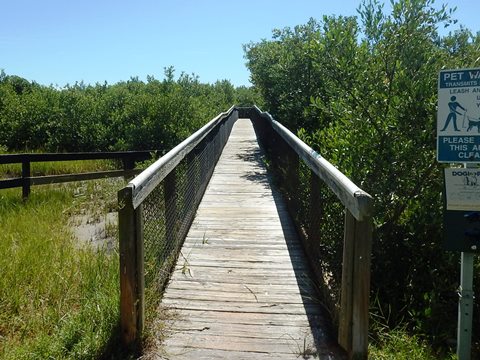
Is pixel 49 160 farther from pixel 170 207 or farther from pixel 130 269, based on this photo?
pixel 130 269

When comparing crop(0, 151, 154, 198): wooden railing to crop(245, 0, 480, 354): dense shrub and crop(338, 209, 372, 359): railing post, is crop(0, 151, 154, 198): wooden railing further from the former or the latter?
crop(338, 209, 372, 359): railing post

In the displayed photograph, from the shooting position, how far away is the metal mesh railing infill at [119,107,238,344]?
9.32 feet

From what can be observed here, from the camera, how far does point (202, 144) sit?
815cm

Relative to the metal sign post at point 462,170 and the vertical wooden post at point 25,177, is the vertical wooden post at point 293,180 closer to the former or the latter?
the metal sign post at point 462,170

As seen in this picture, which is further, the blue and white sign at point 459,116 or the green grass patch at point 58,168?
the green grass patch at point 58,168

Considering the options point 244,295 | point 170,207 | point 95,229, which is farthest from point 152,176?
point 95,229

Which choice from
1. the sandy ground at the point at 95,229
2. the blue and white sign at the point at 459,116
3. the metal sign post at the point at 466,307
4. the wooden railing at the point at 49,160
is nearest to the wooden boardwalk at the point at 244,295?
the metal sign post at the point at 466,307

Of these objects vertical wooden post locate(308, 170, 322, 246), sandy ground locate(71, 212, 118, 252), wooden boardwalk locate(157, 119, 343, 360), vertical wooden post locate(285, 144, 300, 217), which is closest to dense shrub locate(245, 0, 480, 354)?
vertical wooden post locate(308, 170, 322, 246)

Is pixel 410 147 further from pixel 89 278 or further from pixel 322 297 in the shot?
pixel 89 278

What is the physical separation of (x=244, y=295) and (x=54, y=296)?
157 centimetres

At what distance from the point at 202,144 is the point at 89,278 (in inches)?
176

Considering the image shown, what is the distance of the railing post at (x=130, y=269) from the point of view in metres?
2.79

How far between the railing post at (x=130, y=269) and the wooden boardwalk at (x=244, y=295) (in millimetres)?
250

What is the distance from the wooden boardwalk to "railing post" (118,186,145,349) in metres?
0.25
